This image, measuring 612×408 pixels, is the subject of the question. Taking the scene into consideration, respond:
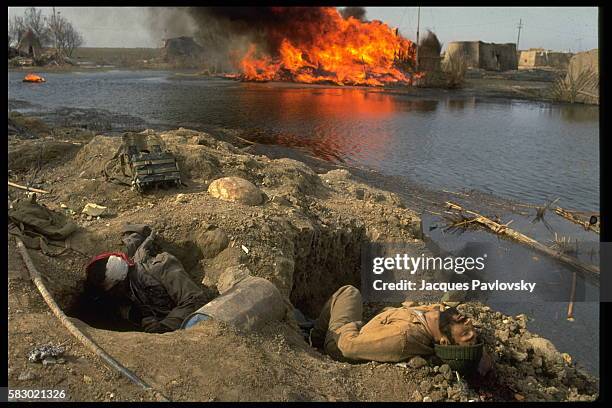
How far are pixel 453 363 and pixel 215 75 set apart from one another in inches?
1824

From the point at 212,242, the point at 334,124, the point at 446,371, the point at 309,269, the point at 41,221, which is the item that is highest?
the point at 334,124

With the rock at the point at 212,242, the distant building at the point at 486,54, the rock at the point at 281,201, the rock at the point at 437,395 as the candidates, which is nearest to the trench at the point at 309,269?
the rock at the point at 212,242

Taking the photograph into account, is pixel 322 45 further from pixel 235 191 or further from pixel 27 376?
pixel 27 376

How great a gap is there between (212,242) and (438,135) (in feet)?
50.4

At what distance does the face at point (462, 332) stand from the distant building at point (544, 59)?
56.2 metres

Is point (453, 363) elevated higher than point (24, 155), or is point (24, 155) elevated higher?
point (24, 155)

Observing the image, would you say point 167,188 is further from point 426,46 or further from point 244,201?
point 426,46

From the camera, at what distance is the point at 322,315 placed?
6203 mm

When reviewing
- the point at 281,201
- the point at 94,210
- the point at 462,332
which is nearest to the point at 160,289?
the point at 94,210

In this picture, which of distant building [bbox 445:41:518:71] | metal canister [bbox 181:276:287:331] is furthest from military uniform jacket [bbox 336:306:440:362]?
distant building [bbox 445:41:518:71]

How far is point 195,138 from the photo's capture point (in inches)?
435

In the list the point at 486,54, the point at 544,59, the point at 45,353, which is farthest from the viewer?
the point at 544,59

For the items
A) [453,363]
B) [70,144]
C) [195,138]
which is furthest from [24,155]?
[453,363]

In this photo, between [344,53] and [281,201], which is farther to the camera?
[344,53]
